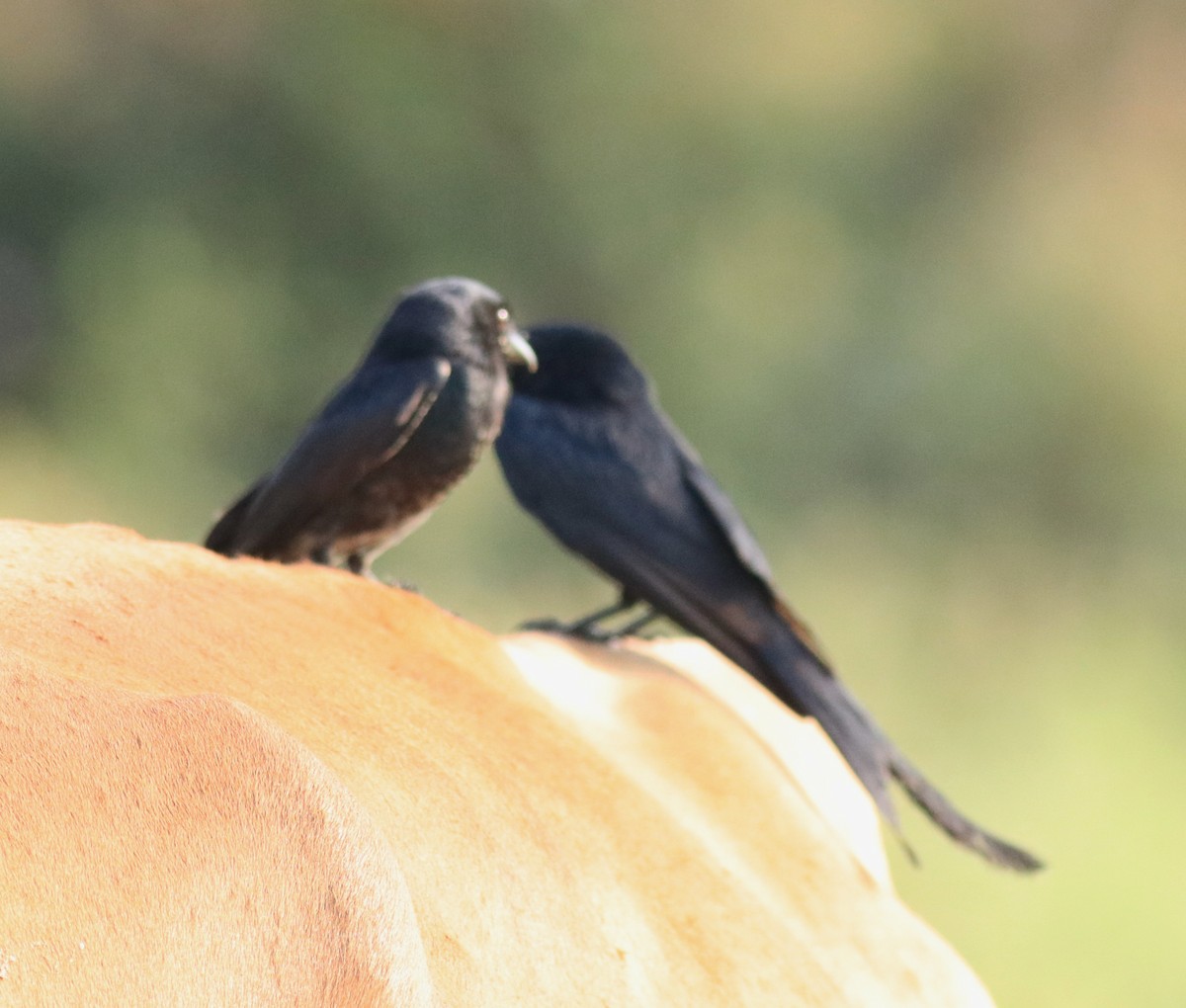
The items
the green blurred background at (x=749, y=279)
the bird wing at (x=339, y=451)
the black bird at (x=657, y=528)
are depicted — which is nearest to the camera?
the bird wing at (x=339, y=451)

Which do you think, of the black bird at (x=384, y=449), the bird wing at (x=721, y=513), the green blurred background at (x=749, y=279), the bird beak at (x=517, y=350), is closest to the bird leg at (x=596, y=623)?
the bird wing at (x=721, y=513)

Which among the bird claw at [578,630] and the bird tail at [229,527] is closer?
the bird claw at [578,630]

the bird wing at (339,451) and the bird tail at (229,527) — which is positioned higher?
the bird wing at (339,451)

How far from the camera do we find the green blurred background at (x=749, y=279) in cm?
820

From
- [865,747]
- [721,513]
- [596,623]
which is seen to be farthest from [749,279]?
[865,747]

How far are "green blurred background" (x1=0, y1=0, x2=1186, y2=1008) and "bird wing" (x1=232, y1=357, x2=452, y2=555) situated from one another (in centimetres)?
464

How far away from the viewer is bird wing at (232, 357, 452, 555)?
2363mm

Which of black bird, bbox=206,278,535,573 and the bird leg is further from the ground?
black bird, bbox=206,278,535,573

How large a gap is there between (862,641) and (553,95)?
18.0 feet

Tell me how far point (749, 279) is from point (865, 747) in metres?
8.38

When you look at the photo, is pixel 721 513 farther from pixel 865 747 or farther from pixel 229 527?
pixel 229 527

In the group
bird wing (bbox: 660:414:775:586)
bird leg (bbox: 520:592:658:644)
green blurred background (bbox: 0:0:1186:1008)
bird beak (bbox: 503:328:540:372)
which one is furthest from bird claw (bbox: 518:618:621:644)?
green blurred background (bbox: 0:0:1186:1008)

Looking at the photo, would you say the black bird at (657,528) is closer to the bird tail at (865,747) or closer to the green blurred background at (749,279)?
the bird tail at (865,747)

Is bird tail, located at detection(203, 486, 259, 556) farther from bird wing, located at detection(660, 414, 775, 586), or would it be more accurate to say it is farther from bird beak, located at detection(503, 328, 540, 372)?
bird wing, located at detection(660, 414, 775, 586)
